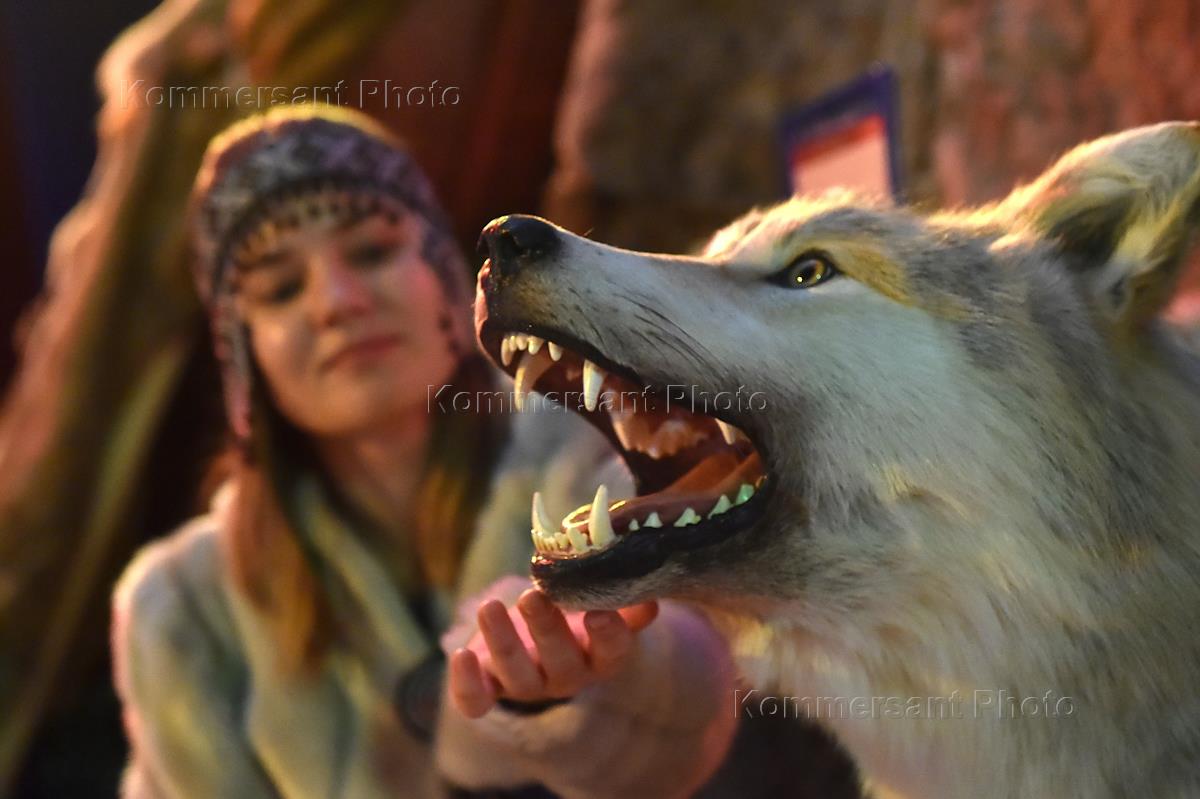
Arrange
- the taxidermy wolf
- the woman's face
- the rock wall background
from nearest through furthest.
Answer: the taxidermy wolf, the woman's face, the rock wall background

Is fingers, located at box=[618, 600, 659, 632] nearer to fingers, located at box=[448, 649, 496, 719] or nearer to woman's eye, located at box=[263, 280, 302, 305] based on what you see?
fingers, located at box=[448, 649, 496, 719]

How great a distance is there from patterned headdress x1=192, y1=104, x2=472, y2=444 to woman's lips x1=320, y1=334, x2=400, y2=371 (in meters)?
0.09

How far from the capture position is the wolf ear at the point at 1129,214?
0.68 metres

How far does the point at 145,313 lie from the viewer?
1812mm

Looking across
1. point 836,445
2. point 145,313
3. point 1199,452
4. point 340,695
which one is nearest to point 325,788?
point 340,695

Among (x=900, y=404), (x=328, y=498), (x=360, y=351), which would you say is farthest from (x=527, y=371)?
(x=328, y=498)

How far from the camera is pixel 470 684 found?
2.45 ft

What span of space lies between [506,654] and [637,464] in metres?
0.19

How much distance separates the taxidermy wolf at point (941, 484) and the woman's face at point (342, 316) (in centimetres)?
40

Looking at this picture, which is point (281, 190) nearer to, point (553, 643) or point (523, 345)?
point (523, 345)

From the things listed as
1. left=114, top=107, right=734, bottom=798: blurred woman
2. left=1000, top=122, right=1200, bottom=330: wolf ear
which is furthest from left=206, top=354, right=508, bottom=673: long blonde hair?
left=1000, top=122, right=1200, bottom=330: wolf ear

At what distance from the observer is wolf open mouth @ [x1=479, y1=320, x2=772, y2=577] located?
66 centimetres

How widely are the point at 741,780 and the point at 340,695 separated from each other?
456 millimetres

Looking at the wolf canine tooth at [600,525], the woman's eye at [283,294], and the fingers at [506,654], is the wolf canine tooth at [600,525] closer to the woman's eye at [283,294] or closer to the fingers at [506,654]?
the fingers at [506,654]
